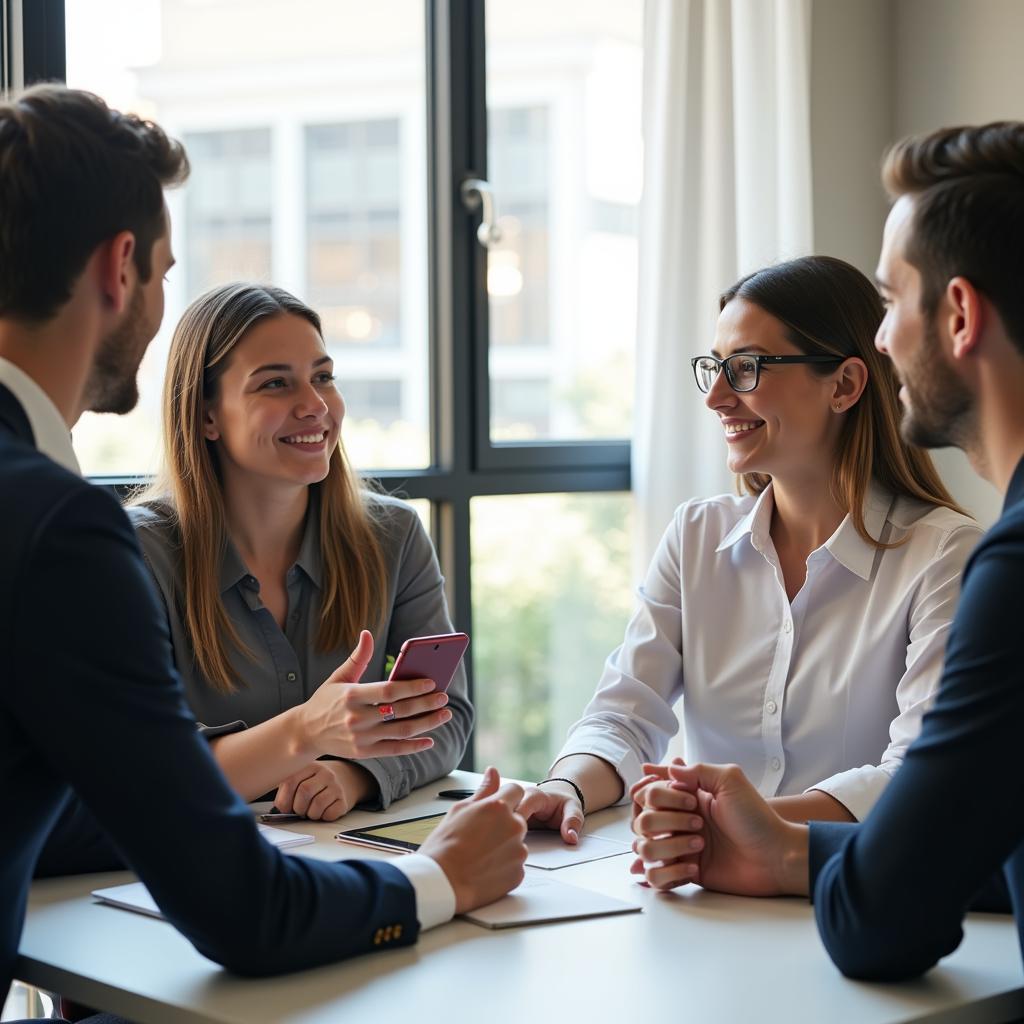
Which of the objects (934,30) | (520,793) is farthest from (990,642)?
(934,30)

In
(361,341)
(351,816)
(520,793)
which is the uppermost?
(361,341)

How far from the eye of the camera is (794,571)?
7.75 ft

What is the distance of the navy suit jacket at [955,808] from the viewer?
129cm

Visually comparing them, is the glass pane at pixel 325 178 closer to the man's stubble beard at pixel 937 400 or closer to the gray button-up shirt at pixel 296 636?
the gray button-up shirt at pixel 296 636

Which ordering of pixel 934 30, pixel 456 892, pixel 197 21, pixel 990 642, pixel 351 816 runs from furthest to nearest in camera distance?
pixel 934 30 → pixel 197 21 → pixel 351 816 → pixel 456 892 → pixel 990 642

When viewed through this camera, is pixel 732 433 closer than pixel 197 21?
Yes

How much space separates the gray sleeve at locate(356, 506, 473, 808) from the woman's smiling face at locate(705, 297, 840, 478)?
23.6 inches

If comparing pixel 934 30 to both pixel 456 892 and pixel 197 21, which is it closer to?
pixel 197 21

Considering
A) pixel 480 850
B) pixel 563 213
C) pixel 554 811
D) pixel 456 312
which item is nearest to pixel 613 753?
pixel 554 811

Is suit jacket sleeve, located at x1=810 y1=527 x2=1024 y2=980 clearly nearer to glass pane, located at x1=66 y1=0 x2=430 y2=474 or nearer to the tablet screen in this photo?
the tablet screen

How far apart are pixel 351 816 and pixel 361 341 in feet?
5.90

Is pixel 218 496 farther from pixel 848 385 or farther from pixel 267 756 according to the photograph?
pixel 848 385

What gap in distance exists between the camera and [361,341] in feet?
11.9

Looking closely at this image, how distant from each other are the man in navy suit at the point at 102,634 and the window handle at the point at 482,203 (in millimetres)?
2021
